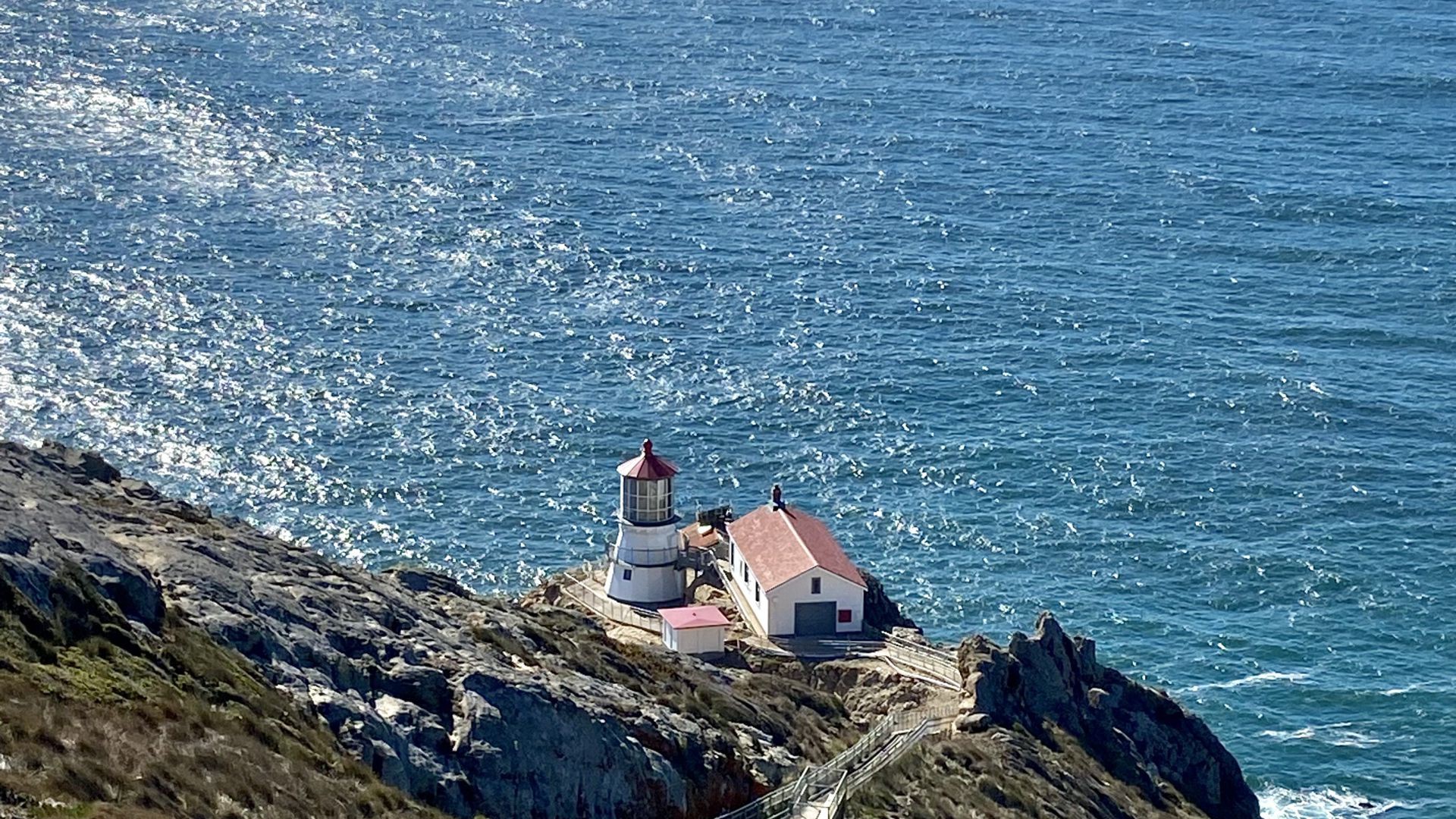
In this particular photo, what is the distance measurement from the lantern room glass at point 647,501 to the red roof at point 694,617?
354 cm

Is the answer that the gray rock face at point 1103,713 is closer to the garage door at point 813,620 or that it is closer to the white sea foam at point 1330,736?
the garage door at point 813,620

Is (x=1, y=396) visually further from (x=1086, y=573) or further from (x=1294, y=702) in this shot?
(x=1294, y=702)

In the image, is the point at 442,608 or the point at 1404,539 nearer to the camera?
the point at 442,608

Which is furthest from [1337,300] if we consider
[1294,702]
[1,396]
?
[1,396]

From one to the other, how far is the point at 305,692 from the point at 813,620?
27.4 meters

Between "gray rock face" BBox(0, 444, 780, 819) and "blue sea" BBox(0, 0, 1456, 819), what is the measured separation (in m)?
34.8

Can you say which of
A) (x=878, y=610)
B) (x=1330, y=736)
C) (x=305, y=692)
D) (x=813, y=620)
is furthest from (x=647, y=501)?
(x=1330, y=736)

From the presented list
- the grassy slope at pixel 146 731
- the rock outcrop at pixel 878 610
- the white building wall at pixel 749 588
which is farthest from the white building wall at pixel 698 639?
the grassy slope at pixel 146 731

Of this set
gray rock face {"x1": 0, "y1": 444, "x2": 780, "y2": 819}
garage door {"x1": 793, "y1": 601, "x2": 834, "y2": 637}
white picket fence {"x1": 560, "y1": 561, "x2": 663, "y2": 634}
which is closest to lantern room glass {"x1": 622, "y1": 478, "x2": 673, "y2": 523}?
white picket fence {"x1": 560, "y1": 561, "x2": 663, "y2": 634}

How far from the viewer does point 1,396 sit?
95250mm

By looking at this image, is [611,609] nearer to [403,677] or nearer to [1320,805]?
[403,677]

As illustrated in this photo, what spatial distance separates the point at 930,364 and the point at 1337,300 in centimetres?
2553

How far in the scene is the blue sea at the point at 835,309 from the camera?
285ft

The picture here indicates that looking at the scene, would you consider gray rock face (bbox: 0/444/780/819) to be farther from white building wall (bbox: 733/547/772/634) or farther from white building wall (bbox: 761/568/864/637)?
white building wall (bbox: 733/547/772/634)
